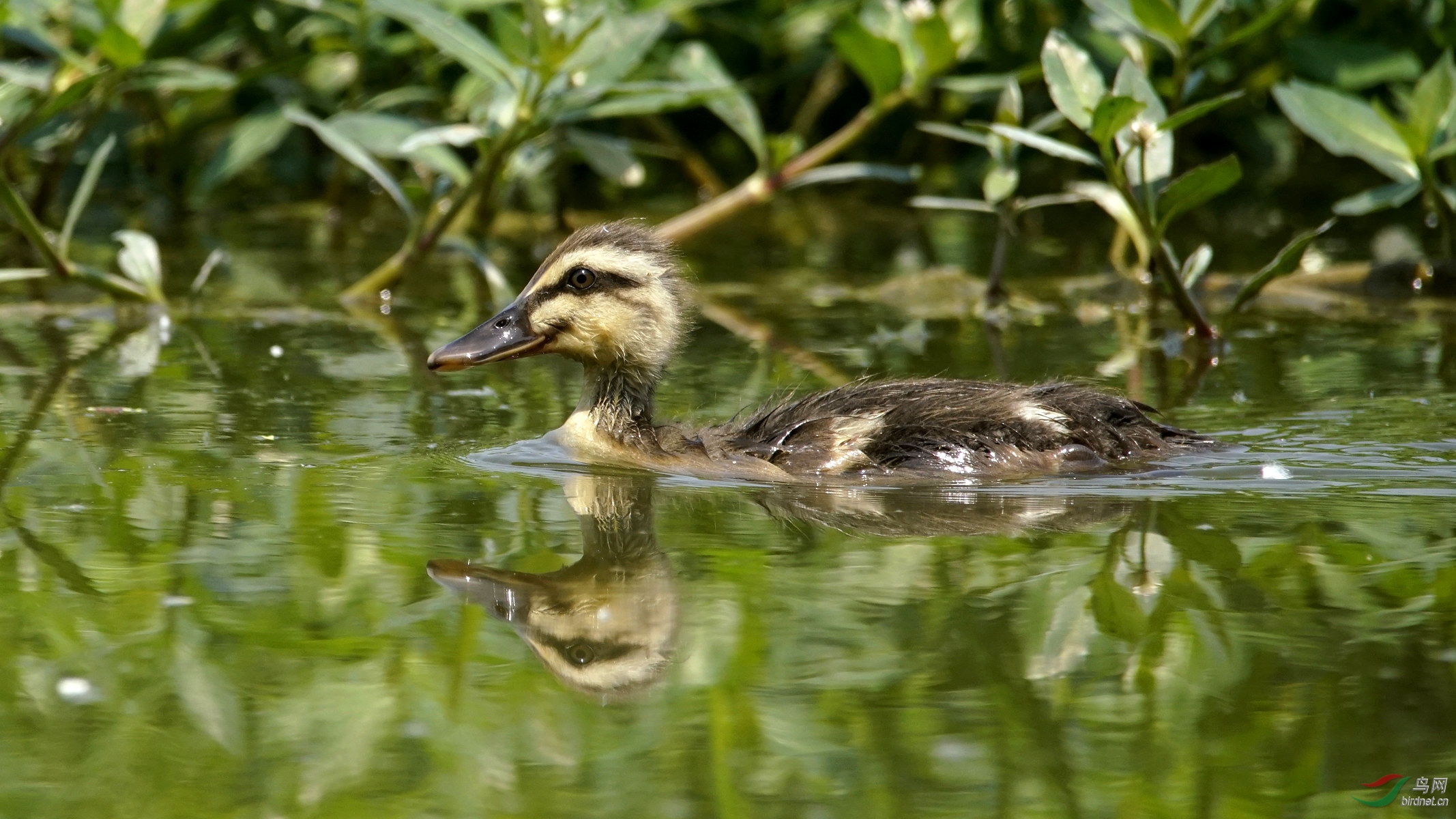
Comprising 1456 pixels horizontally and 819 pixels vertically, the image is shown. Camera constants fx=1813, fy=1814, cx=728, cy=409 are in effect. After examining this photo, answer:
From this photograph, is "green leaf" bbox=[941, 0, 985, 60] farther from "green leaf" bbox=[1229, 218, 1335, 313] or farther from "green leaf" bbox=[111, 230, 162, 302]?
"green leaf" bbox=[111, 230, 162, 302]

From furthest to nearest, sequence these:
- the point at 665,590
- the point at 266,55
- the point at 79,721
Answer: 1. the point at 266,55
2. the point at 665,590
3. the point at 79,721

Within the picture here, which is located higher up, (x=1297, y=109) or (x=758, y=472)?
(x=1297, y=109)

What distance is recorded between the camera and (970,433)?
5680mm

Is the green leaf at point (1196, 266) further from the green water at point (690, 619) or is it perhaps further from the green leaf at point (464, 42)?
the green leaf at point (464, 42)

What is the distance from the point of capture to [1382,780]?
308 centimetres

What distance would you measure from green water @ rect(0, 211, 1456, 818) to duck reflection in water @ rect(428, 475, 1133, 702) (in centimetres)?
2

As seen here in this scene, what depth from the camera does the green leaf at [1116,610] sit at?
3.88 metres

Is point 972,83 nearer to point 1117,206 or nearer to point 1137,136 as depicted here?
point 1117,206

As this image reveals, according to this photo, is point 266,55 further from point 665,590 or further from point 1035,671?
point 1035,671

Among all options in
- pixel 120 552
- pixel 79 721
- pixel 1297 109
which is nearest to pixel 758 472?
pixel 120 552

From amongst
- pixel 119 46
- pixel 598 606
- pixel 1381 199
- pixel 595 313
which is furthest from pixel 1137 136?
pixel 119 46

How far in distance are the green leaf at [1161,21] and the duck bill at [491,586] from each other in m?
4.63

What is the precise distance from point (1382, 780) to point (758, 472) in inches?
111

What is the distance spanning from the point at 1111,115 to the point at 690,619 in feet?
11.5
